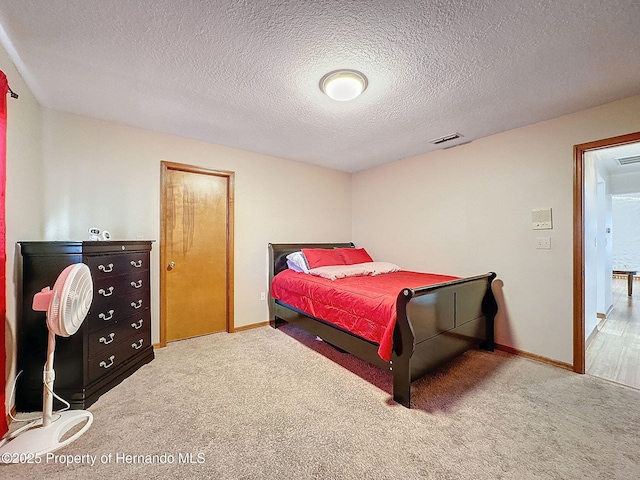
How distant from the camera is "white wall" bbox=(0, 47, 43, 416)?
5.47 ft

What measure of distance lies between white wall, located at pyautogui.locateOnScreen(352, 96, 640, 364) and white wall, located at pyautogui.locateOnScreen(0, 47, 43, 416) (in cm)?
386

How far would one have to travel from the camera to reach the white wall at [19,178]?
167 cm

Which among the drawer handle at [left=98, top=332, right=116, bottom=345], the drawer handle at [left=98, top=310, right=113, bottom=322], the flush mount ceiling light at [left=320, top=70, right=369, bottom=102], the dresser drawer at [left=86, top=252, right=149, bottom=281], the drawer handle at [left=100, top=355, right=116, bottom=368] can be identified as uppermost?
the flush mount ceiling light at [left=320, top=70, right=369, bottom=102]

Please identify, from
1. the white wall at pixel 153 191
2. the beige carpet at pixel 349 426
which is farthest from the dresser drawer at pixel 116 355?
the white wall at pixel 153 191

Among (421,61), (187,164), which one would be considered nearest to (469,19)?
(421,61)

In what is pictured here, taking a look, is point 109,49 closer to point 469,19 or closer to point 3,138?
point 3,138

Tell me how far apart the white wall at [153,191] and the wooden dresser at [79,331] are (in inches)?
25.4

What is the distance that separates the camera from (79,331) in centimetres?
183

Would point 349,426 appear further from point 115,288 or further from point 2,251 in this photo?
point 2,251

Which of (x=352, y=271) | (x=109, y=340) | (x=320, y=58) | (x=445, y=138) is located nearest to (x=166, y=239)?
(x=109, y=340)

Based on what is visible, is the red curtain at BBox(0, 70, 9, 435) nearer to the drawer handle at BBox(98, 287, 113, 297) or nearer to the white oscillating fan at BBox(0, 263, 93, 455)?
the white oscillating fan at BBox(0, 263, 93, 455)

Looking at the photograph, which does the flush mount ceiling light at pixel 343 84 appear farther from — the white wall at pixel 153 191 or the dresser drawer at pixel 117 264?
the dresser drawer at pixel 117 264

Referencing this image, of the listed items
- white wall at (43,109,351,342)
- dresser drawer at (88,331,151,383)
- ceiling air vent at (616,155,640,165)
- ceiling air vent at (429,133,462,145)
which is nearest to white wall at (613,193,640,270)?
ceiling air vent at (616,155,640,165)

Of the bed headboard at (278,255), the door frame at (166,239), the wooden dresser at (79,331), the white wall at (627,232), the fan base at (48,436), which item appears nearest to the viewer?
the fan base at (48,436)
